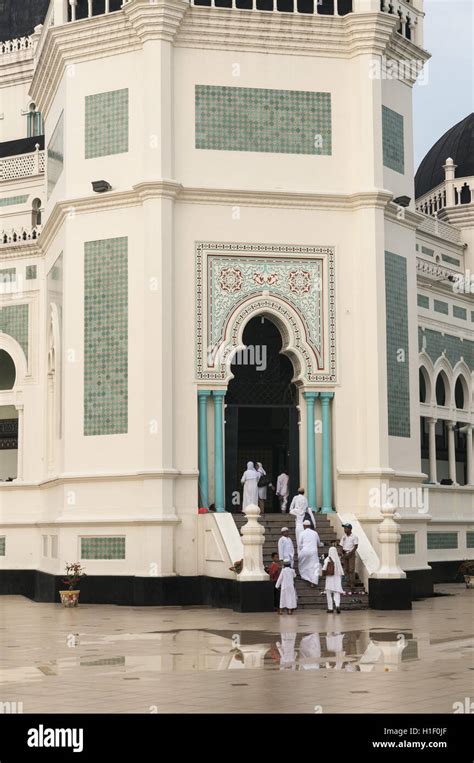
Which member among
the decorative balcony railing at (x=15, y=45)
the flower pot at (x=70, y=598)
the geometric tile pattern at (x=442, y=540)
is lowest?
the flower pot at (x=70, y=598)

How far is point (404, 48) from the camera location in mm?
21359

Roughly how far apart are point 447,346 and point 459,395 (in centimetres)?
156

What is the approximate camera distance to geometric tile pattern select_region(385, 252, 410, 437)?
20.2 metres

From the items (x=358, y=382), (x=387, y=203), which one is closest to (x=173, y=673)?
(x=358, y=382)

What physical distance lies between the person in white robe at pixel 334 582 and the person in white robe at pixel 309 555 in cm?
93

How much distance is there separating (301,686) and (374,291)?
11.0 m

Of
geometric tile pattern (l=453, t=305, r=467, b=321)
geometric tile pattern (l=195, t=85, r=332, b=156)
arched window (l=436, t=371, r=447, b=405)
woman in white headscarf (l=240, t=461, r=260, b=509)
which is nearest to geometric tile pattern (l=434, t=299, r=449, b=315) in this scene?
geometric tile pattern (l=453, t=305, r=467, b=321)

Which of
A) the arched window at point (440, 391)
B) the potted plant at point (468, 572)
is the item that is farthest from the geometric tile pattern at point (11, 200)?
the potted plant at point (468, 572)

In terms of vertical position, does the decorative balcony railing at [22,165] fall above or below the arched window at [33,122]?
below

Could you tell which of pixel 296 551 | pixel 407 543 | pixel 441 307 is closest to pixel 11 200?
pixel 441 307

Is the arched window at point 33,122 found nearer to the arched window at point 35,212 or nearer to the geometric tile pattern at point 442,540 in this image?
the arched window at point 35,212

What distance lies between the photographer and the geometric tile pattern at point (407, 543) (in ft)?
66.2

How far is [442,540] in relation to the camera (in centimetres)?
2447
